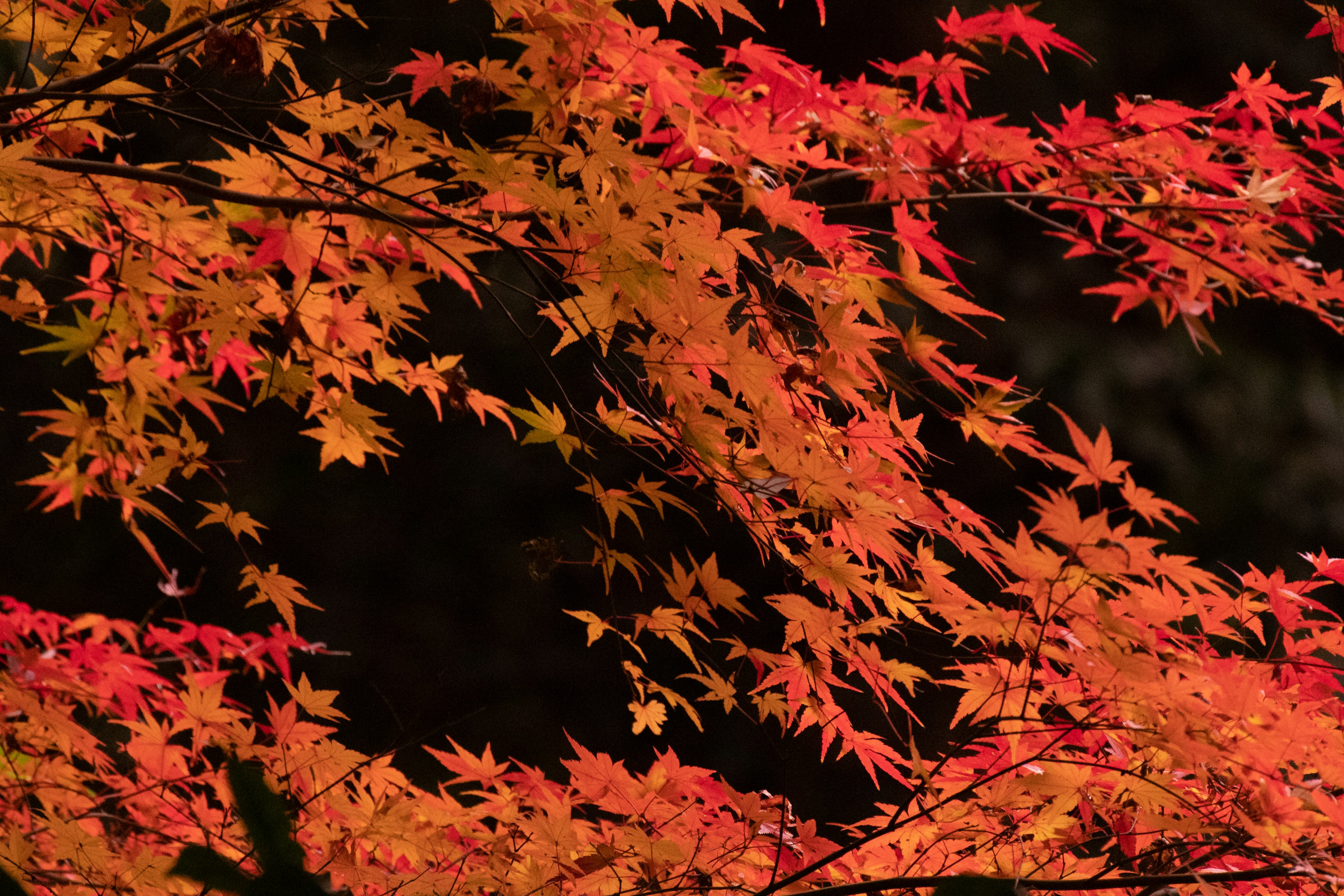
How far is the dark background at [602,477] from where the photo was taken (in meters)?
4.89

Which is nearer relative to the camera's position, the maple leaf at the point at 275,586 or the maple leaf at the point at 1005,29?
the maple leaf at the point at 275,586

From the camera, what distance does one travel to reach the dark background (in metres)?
4.89

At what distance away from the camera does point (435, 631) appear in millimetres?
5047

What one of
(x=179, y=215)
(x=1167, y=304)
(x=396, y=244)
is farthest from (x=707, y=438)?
(x=1167, y=304)

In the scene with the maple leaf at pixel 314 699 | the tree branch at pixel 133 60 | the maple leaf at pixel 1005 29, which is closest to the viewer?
the tree branch at pixel 133 60

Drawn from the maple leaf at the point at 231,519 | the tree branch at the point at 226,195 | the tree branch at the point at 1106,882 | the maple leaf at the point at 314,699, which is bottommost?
the maple leaf at the point at 314,699

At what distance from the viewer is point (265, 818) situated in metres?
0.46

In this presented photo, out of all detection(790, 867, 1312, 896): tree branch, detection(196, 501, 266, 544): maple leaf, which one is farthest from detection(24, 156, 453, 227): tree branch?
detection(790, 867, 1312, 896): tree branch

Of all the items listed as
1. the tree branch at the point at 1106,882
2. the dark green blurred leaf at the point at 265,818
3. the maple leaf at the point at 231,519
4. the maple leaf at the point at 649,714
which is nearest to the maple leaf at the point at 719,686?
the maple leaf at the point at 649,714

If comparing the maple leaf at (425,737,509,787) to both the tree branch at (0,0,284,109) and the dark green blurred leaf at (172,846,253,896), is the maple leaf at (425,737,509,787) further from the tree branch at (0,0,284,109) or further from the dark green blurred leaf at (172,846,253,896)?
the dark green blurred leaf at (172,846,253,896)

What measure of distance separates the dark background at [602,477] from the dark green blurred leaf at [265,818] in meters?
4.20

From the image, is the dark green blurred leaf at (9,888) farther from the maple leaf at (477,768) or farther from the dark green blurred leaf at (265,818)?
the maple leaf at (477,768)

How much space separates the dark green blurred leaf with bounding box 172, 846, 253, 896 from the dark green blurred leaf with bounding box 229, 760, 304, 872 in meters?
0.01

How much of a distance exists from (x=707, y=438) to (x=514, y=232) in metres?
0.48
